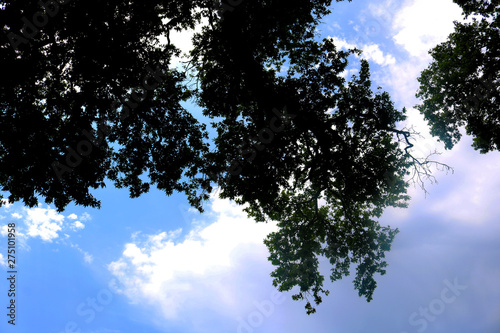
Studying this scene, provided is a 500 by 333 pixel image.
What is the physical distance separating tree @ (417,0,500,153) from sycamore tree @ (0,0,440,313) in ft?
20.6

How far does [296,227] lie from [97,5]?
621 inches

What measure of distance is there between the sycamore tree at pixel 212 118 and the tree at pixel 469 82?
6.27m

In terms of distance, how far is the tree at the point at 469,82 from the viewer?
15.7m

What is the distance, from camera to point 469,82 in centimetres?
1644

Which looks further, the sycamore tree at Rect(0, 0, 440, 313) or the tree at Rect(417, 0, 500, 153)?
the tree at Rect(417, 0, 500, 153)

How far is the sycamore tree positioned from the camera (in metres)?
10.8

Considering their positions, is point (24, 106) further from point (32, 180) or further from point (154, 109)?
point (154, 109)

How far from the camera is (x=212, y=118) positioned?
1566 centimetres

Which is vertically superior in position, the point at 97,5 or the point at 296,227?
the point at 97,5

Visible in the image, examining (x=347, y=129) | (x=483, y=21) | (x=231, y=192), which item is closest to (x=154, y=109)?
(x=231, y=192)

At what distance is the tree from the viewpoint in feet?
51.5

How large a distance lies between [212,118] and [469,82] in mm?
16378

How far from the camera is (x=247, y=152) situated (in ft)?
45.7

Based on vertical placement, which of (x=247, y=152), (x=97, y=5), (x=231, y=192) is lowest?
(x=231, y=192)
